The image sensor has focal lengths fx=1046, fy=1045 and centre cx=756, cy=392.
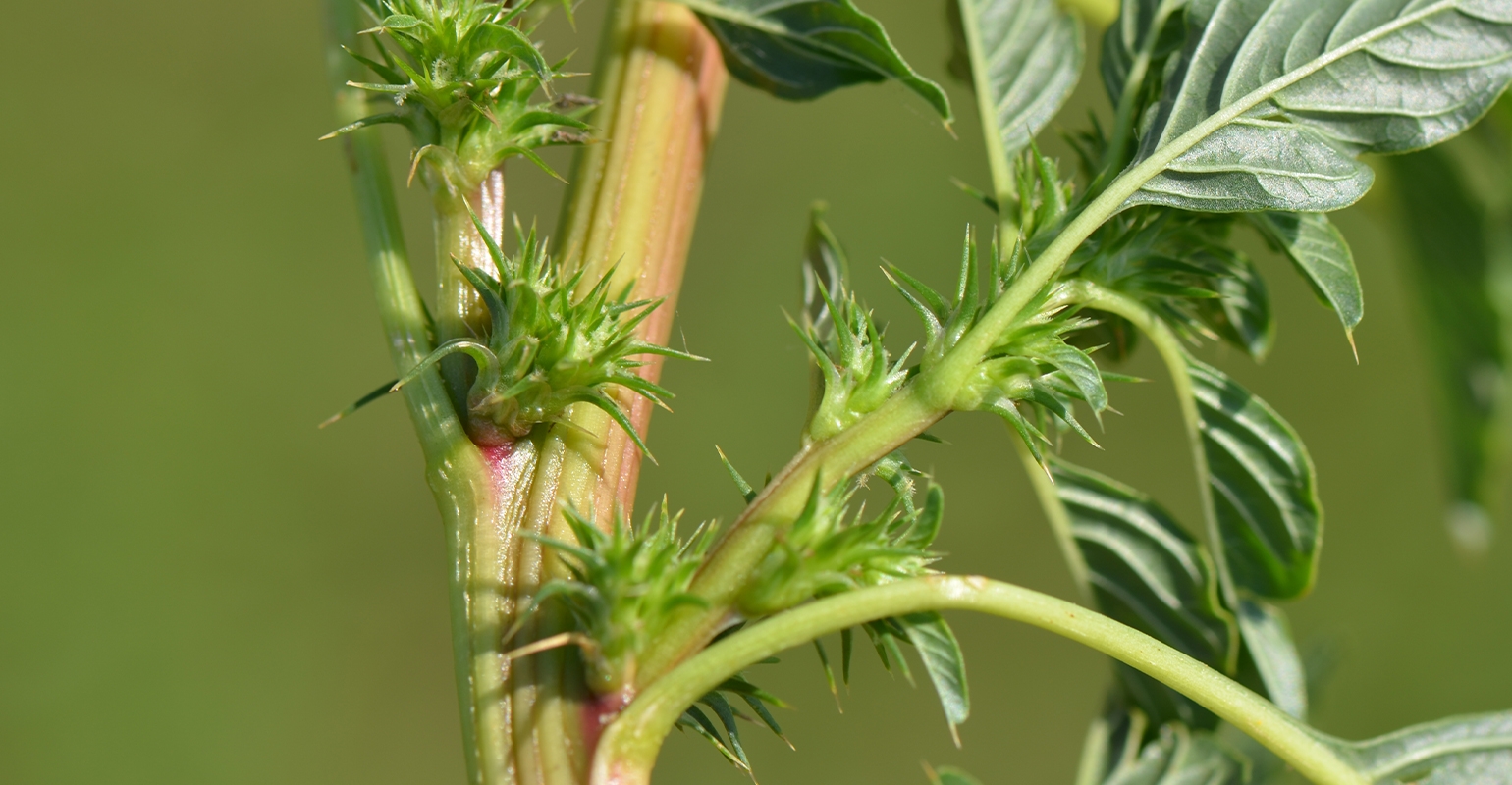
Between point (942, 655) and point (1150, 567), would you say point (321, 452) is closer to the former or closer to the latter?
point (1150, 567)

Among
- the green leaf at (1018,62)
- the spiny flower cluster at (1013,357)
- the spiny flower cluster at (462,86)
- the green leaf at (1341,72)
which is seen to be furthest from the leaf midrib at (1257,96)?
the spiny flower cluster at (462,86)

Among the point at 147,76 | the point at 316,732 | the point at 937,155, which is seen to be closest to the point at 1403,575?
the point at 937,155

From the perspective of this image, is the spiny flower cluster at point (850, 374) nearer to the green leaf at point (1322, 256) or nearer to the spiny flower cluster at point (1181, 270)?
the spiny flower cluster at point (1181, 270)

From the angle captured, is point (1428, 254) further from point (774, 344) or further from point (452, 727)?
point (452, 727)

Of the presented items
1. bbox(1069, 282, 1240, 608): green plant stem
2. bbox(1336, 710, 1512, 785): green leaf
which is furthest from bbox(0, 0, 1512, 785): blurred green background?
bbox(1336, 710, 1512, 785): green leaf

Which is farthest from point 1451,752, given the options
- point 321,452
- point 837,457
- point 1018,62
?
point 321,452

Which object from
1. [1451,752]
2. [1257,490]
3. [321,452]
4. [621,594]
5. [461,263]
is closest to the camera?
[621,594]
